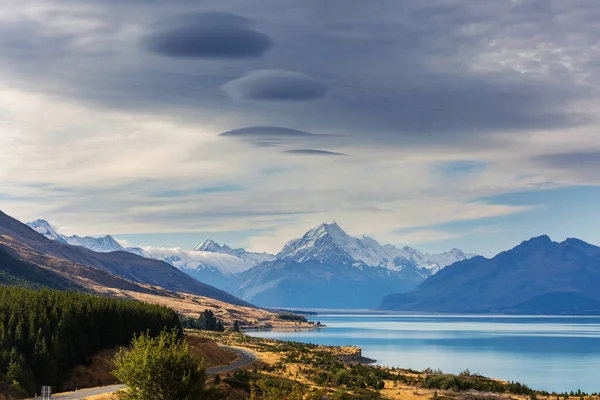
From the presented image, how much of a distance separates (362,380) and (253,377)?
14.8m

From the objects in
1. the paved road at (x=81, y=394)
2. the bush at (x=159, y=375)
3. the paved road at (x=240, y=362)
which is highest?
the bush at (x=159, y=375)

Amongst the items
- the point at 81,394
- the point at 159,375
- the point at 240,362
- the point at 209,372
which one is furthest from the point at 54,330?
the point at 159,375

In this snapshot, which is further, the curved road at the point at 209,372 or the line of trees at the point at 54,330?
the line of trees at the point at 54,330

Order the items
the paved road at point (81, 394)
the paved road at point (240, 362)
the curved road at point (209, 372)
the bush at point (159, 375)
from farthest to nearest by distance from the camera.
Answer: the paved road at point (240, 362), the curved road at point (209, 372), the paved road at point (81, 394), the bush at point (159, 375)

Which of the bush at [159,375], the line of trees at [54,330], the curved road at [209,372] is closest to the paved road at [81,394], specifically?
the curved road at [209,372]

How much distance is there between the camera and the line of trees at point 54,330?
285ft

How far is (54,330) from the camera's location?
96188mm

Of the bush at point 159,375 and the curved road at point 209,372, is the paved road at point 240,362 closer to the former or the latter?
the curved road at point 209,372

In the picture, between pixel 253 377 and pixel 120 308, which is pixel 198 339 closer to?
pixel 120 308

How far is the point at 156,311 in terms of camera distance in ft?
403

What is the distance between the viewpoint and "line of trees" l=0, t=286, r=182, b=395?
285ft

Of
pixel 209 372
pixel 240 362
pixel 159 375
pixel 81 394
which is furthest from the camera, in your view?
pixel 240 362

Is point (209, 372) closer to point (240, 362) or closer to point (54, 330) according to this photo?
point (240, 362)

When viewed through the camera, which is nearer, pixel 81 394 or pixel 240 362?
pixel 81 394
